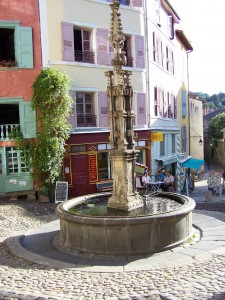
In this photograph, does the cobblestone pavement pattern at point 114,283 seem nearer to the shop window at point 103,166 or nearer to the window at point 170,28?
the shop window at point 103,166

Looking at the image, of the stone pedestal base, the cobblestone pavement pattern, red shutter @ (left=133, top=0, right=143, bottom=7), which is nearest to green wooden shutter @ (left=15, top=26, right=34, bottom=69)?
red shutter @ (left=133, top=0, right=143, bottom=7)

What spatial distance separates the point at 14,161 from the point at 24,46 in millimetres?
5290

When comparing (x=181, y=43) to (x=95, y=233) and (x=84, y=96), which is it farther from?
(x=95, y=233)

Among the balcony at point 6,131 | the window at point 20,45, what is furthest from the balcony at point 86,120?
the window at point 20,45

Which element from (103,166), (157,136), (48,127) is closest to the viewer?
(48,127)

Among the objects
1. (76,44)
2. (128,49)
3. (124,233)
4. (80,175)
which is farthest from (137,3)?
A: (124,233)

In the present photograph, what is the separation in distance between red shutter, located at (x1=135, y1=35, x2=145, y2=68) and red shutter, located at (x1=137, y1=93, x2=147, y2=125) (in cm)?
170

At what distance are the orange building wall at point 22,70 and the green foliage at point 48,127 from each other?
122cm

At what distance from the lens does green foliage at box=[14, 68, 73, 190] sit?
15.7 m

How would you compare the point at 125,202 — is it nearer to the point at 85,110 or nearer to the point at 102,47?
the point at 85,110

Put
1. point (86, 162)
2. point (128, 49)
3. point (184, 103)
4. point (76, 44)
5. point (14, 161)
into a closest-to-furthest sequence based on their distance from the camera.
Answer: point (14, 161) < point (86, 162) < point (76, 44) < point (128, 49) < point (184, 103)

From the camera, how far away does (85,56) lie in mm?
18484

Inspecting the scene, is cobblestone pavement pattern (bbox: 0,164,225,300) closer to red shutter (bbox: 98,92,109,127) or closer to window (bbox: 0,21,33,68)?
window (bbox: 0,21,33,68)

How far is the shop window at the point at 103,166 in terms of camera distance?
19047 millimetres
